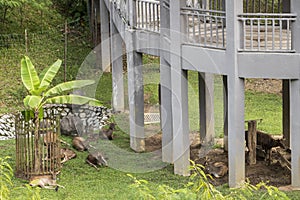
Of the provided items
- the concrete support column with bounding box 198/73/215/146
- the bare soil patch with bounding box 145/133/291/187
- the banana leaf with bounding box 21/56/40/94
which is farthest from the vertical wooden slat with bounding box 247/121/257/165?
the banana leaf with bounding box 21/56/40/94

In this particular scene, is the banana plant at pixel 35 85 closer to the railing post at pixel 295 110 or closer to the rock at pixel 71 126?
the rock at pixel 71 126

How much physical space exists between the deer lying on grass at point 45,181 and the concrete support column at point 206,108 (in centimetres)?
421

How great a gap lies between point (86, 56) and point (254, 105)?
6.28 meters

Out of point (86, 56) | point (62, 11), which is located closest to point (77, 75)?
point (86, 56)

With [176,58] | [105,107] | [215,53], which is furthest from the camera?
[105,107]

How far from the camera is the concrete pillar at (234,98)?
13773mm

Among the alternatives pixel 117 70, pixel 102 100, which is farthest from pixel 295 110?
pixel 102 100

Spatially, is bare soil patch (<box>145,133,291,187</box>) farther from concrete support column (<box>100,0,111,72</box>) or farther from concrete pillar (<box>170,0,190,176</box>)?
concrete support column (<box>100,0,111,72</box>)

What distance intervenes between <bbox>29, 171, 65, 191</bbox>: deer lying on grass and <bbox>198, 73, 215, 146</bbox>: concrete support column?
13.8 ft

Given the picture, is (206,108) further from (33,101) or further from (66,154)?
(33,101)

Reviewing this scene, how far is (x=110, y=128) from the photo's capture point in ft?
62.3

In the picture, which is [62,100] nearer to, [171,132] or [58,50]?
[171,132]

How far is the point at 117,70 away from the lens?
69.6 feet

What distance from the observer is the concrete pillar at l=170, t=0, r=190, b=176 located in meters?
15.2
